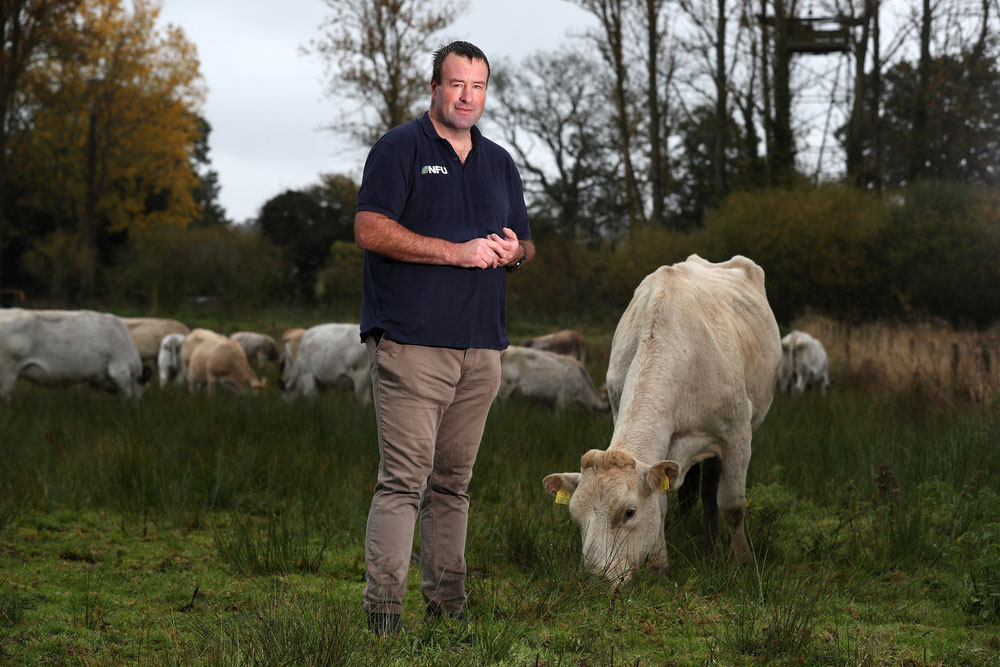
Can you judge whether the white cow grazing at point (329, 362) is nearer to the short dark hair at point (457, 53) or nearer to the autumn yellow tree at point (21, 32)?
the short dark hair at point (457, 53)

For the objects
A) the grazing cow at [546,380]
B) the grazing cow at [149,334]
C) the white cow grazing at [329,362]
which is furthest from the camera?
the grazing cow at [149,334]

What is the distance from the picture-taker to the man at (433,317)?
3633 millimetres

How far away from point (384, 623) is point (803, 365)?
1346cm

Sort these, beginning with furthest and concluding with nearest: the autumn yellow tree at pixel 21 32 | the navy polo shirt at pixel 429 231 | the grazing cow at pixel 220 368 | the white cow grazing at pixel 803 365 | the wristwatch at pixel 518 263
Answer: the autumn yellow tree at pixel 21 32, the grazing cow at pixel 220 368, the white cow grazing at pixel 803 365, the wristwatch at pixel 518 263, the navy polo shirt at pixel 429 231

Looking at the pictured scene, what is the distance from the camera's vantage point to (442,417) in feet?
12.8

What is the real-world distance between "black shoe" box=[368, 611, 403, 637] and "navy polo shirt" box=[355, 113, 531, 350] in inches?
40.4

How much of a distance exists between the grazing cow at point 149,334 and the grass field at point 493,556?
34.6ft

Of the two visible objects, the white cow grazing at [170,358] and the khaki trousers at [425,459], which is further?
the white cow grazing at [170,358]

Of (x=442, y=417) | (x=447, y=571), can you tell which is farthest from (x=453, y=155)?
(x=447, y=571)

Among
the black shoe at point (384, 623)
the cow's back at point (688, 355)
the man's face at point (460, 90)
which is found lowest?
the black shoe at point (384, 623)

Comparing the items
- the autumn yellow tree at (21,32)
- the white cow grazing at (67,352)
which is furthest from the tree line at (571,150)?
the white cow grazing at (67,352)

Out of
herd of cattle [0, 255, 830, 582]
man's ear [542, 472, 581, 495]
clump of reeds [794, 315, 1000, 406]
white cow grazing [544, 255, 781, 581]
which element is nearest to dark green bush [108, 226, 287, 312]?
clump of reeds [794, 315, 1000, 406]

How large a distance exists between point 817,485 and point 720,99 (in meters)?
22.8

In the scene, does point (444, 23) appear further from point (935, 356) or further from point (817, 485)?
point (817, 485)
